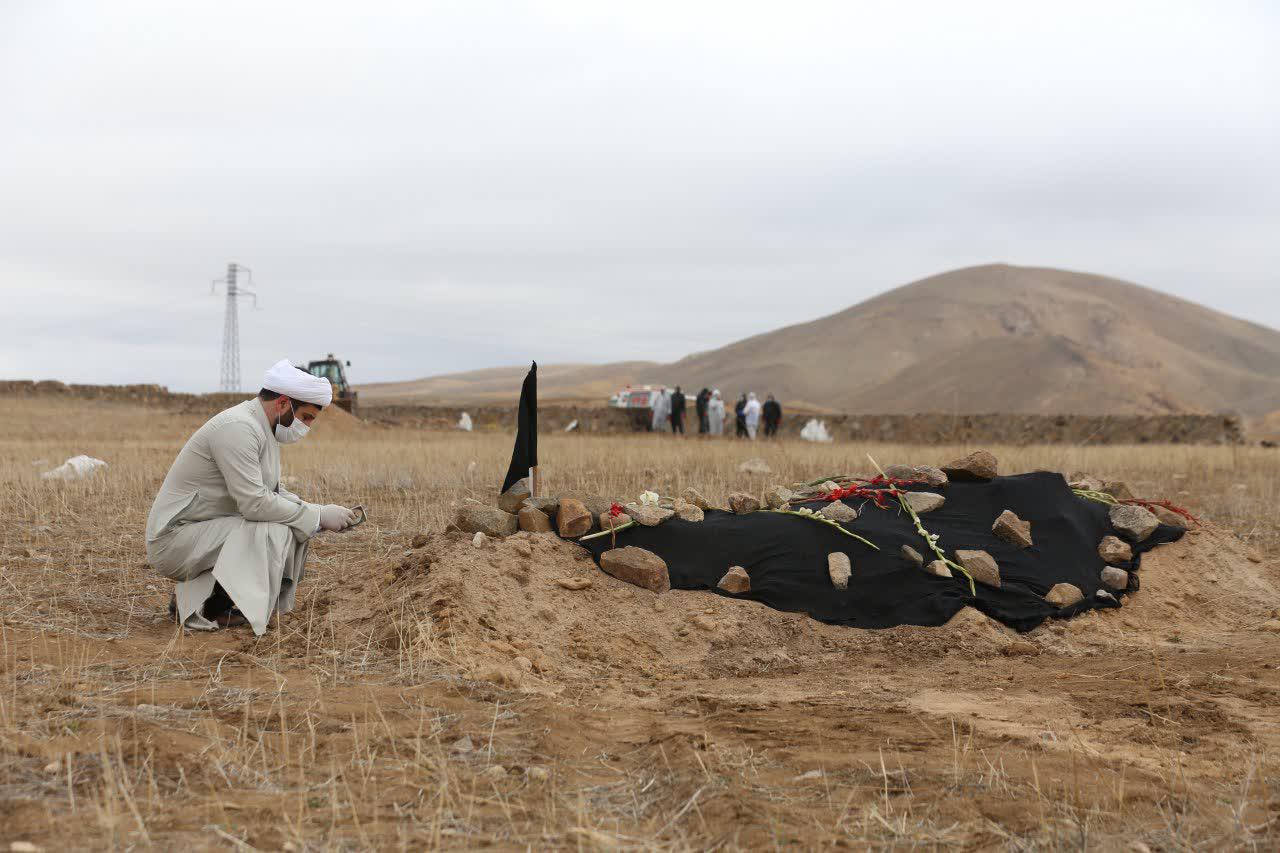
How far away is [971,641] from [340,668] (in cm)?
347

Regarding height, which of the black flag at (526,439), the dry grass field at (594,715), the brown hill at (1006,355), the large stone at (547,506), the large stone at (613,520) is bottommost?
the dry grass field at (594,715)

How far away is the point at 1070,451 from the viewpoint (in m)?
17.7

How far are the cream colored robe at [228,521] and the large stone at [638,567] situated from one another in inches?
69.6

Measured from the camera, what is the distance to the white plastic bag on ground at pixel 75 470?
11.4 metres

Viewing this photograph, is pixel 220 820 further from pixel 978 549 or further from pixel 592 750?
pixel 978 549

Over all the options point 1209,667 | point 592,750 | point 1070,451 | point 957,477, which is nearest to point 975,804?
point 592,750

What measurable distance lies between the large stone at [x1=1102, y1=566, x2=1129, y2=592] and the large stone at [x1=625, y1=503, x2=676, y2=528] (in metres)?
2.96

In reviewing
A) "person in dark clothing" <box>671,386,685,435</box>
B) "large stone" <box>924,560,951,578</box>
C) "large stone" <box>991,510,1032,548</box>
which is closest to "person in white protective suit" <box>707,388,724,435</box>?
"person in dark clothing" <box>671,386,685,435</box>

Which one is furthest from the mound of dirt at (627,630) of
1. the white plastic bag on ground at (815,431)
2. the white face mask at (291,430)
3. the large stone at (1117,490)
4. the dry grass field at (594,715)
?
the white plastic bag on ground at (815,431)

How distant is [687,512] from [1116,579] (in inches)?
115

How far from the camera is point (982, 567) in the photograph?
6.07m

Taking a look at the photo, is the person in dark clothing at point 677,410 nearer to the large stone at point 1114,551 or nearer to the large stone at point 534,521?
the large stone at point 1114,551

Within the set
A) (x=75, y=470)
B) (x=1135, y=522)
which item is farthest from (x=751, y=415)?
(x=1135, y=522)

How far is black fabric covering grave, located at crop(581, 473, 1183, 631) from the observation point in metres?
5.82
